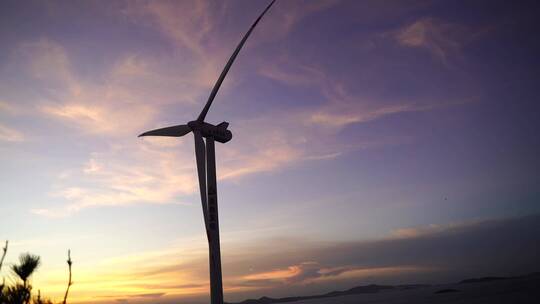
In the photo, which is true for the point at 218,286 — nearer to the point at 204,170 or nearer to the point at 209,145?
the point at 204,170

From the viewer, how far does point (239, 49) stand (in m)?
41.0

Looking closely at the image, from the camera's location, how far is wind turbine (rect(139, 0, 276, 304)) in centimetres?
3391

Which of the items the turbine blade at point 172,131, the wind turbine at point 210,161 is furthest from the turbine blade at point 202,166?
the turbine blade at point 172,131

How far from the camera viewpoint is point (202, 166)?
38.7m

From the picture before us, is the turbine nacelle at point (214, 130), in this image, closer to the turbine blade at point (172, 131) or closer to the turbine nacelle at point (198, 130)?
the turbine nacelle at point (198, 130)

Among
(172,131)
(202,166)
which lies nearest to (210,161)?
(202,166)

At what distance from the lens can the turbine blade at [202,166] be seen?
35281 mm

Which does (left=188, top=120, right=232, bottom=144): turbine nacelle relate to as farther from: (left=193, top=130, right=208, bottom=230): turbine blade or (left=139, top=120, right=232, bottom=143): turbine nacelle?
(left=193, top=130, right=208, bottom=230): turbine blade

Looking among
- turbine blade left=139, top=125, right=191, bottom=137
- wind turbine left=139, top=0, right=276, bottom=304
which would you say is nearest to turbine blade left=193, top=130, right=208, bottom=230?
wind turbine left=139, top=0, right=276, bottom=304

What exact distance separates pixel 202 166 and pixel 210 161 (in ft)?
3.24

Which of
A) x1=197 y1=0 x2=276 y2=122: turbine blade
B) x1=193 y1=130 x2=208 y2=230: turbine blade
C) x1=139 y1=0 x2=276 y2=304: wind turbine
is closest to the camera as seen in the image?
x1=139 y1=0 x2=276 y2=304: wind turbine

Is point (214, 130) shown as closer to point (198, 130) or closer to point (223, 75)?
point (198, 130)

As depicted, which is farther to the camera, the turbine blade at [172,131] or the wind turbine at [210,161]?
the turbine blade at [172,131]

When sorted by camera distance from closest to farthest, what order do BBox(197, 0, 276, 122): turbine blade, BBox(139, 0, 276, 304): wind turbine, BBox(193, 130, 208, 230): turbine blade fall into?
1. BBox(139, 0, 276, 304): wind turbine
2. BBox(193, 130, 208, 230): turbine blade
3. BBox(197, 0, 276, 122): turbine blade
